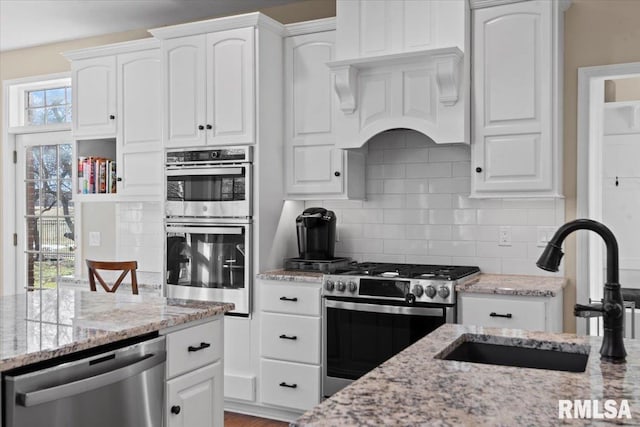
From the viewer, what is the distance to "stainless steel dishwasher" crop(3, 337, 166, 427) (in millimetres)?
1779

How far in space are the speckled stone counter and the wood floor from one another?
920 mm

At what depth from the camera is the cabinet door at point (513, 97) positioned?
3.61 m

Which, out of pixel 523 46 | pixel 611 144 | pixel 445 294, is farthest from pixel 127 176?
pixel 611 144

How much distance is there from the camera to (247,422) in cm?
403

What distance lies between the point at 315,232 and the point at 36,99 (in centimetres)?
368

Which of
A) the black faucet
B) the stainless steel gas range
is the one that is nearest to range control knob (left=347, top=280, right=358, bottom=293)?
the stainless steel gas range

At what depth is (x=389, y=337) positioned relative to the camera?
11.9 ft

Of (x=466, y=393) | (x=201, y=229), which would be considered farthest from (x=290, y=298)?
(x=466, y=393)

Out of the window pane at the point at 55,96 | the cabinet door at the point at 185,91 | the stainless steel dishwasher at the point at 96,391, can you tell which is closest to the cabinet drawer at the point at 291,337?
the cabinet door at the point at 185,91

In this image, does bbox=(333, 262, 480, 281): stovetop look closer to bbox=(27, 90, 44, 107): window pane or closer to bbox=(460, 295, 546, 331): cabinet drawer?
bbox=(460, 295, 546, 331): cabinet drawer

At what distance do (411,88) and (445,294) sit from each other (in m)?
1.30

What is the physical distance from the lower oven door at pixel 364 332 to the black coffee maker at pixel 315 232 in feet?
1.61

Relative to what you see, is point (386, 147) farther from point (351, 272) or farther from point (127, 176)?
point (127, 176)

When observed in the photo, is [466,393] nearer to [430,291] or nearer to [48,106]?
[430,291]
